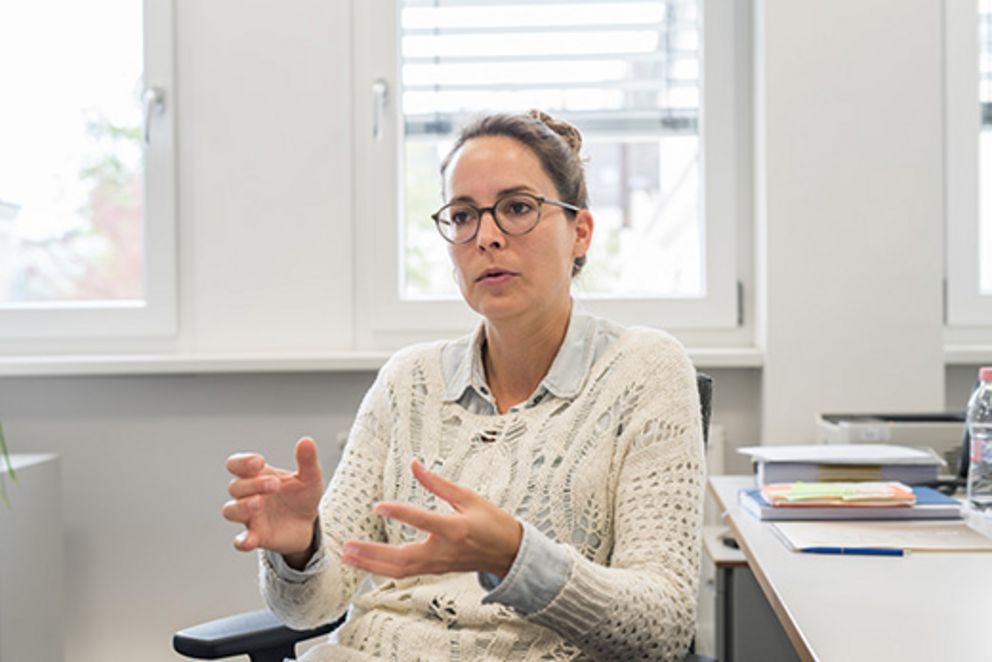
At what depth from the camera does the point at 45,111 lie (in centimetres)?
291

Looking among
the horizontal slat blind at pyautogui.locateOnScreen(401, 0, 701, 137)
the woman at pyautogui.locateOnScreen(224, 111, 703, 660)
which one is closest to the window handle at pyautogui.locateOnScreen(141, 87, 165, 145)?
the horizontal slat blind at pyautogui.locateOnScreen(401, 0, 701, 137)

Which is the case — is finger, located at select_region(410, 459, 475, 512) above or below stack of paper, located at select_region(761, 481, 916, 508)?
above

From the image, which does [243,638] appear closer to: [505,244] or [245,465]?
[245,465]

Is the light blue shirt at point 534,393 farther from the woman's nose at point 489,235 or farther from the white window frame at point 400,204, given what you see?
the white window frame at point 400,204

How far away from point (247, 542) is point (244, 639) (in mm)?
305

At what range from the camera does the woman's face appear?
159 cm

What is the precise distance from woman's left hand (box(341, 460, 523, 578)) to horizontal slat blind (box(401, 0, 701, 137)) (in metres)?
1.84

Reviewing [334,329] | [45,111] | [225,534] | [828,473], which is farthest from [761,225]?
[45,111]

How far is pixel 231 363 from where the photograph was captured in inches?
106

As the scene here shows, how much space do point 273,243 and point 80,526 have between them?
36.4 inches

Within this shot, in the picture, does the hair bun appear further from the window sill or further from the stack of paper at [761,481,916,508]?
the window sill

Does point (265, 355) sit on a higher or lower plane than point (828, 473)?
higher

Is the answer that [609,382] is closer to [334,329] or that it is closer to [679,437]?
[679,437]

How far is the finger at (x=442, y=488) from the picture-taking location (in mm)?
1147
